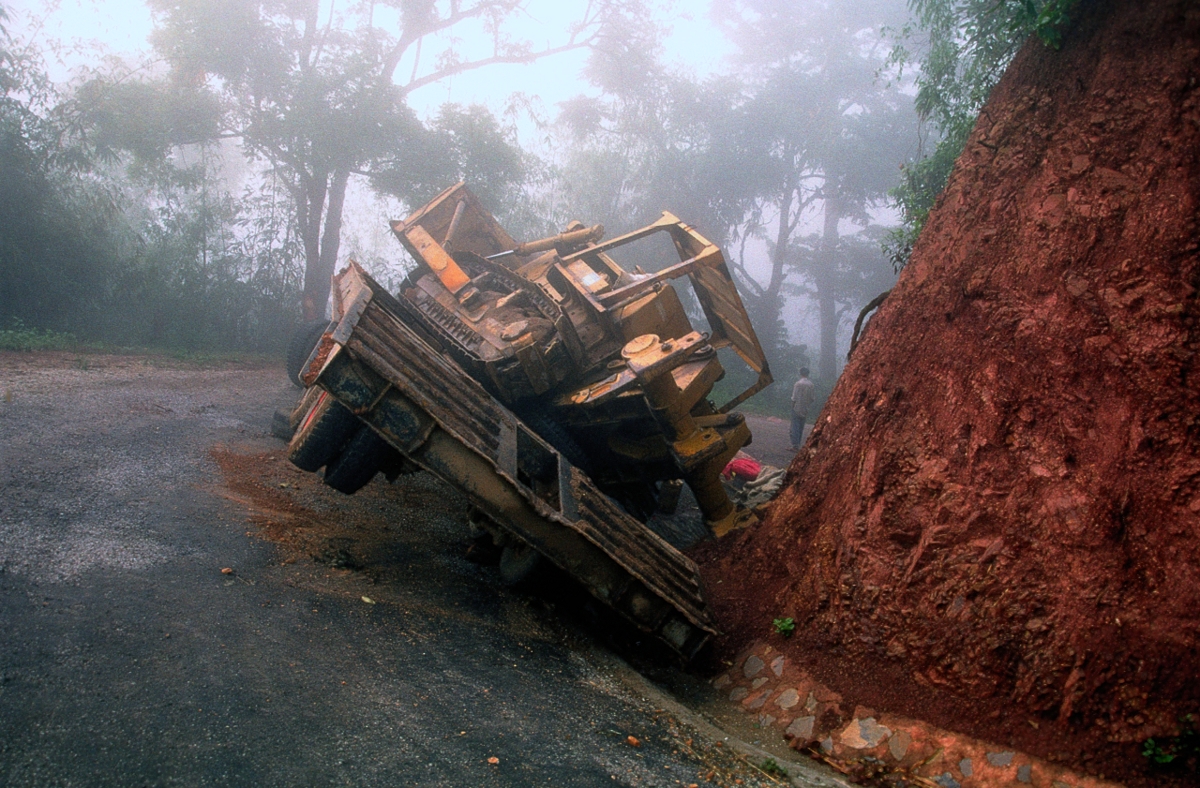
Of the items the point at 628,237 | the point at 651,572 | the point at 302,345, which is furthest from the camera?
the point at 302,345

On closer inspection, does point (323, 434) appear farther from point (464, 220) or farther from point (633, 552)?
point (464, 220)

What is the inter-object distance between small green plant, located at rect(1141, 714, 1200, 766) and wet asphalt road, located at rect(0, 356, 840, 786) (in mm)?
1464

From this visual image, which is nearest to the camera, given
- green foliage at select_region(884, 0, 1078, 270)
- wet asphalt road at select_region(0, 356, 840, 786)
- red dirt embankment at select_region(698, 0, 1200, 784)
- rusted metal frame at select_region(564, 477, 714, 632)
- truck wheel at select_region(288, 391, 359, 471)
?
wet asphalt road at select_region(0, 356, 840, 786)

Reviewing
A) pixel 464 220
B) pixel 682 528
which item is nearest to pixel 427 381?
pixel 682 528

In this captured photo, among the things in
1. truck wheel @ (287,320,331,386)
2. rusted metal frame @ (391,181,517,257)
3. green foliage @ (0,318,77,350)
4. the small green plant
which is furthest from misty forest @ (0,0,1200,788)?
green foliage @ (0,318,77,350)

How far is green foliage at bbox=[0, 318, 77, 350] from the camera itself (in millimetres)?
9609

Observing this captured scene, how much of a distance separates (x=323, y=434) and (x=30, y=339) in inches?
382

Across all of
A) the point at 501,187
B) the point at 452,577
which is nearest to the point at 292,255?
the point at 501,187

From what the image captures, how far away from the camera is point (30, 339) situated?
10250 mm

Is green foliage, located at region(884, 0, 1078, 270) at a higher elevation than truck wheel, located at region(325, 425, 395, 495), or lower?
higher

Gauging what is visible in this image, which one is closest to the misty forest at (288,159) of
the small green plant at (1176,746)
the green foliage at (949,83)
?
the green foliage at (949,83)

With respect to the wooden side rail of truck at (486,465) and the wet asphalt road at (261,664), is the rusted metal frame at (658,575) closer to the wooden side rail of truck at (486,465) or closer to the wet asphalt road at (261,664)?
the wooden side rail of truck at (486,465)

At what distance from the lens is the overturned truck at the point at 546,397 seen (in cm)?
351

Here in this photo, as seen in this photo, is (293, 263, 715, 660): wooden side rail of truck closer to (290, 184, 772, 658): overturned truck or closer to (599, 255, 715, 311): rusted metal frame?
(290, 184, 772, 658): overturned truck
